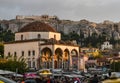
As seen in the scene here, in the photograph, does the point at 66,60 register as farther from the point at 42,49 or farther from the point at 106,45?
the point at 106,45

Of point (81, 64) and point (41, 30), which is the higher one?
point (41, 30)

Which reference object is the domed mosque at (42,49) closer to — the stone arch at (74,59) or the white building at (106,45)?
the stone arch at (74,59)

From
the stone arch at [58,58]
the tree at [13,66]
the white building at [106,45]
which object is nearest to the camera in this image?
the tree at [13,66]

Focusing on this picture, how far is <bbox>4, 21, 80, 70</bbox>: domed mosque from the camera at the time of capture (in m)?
82.2

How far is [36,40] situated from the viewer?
83062 mm

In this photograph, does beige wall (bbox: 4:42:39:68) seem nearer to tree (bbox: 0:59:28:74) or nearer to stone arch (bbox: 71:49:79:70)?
stone arch (bbox: 71:49:79:70)

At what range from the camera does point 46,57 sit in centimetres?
8231

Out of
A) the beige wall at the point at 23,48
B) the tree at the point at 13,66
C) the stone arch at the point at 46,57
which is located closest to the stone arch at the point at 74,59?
the stone arch at the point at 46,57

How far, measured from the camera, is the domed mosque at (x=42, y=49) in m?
82.2

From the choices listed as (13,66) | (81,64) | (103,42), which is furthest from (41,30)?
(103,42)

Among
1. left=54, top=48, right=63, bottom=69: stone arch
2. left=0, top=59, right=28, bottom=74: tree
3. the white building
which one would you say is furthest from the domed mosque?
the white building

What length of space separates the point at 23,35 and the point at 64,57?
7786mm

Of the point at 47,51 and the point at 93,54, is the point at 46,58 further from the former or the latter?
the point at 93,54

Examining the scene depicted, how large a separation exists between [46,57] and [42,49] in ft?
4.92
